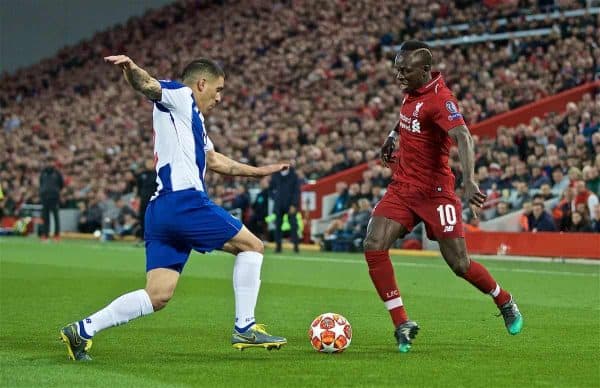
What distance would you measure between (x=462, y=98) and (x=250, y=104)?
447 inches

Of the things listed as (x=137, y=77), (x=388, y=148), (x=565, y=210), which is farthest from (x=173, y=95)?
(x=565, y=210)

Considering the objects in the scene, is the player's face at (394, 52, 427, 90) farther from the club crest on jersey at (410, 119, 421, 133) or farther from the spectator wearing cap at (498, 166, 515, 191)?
the spectator wearing cap at (498, 166, 515, 191)

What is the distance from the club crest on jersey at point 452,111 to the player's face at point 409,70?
13.1 inches

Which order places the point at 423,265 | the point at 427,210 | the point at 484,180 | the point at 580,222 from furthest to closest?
the point at 484,180, the point at 580,222, the point at 423,265, the point at 427,210

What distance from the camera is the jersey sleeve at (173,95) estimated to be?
845cm

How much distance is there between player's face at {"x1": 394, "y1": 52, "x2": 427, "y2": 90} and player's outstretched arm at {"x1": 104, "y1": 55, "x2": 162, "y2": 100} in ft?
7.31

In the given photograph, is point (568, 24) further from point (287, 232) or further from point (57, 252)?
point (57, 252)

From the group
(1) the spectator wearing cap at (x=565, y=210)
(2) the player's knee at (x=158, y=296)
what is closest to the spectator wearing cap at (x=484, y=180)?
(1) the spectator wearing cap at (x=565, y=210)

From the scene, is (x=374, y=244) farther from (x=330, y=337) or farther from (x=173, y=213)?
(x=173, y=213)

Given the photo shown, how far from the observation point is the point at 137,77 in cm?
809

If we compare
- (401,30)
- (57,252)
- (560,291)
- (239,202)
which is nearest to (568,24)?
(401,30)

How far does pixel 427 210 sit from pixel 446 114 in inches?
33.2

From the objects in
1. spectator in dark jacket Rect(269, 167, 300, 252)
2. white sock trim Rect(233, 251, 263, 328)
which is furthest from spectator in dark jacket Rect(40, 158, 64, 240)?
white sock trim Rect(233, 251, 263, 328)

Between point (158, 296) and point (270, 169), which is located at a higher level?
point (270, 169)
